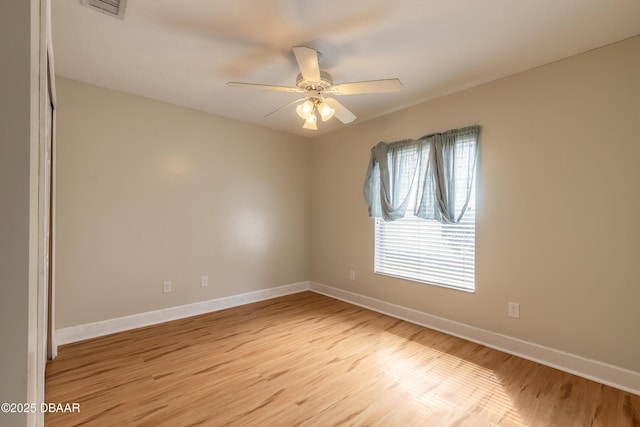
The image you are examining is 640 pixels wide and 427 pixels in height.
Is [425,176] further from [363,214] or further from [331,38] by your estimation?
[331,38]

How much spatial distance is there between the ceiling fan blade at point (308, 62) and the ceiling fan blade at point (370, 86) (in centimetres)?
20

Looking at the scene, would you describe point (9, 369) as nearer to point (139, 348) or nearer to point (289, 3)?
point (289, 3)

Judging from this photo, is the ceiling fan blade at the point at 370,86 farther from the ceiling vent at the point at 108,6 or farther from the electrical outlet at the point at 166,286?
the electrical outlet at the point at 166,286

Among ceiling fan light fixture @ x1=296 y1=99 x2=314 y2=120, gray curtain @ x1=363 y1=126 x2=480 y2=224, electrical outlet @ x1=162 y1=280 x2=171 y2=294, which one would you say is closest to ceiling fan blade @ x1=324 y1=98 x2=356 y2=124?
ceiling fan light fixture @ x1=296 y1=99 x2=314 y2=120

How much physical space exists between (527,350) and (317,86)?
285cm

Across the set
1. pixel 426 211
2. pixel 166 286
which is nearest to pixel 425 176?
pixel 426 211

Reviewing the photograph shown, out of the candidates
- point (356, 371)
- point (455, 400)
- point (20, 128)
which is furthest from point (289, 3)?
point (455, 400)

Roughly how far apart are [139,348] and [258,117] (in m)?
2.88

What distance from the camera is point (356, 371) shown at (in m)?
2.22

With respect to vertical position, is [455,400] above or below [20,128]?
below

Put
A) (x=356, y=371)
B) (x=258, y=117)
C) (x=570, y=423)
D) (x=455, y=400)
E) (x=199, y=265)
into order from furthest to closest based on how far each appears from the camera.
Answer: (x=258, y=117) < (x=199, y=265) < (x=356, y=371) < (x=455, y=400) < (x=570, y=423)

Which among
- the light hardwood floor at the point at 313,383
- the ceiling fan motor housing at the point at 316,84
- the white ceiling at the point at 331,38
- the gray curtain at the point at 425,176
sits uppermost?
the white ceiling at the point at 331,38

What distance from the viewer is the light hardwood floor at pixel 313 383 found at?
1.72m

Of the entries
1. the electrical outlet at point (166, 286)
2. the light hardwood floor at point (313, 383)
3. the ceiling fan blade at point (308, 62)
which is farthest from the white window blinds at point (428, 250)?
the electrical outlet at point (166, 286)
